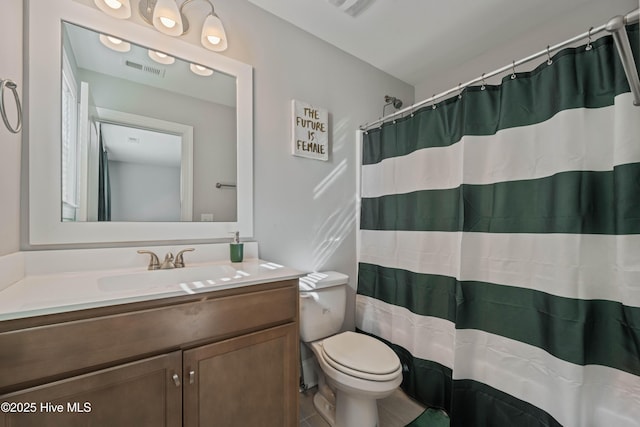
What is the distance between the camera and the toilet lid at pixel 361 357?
1.23 metres

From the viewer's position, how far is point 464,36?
1.80m

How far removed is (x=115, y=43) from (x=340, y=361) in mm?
1865

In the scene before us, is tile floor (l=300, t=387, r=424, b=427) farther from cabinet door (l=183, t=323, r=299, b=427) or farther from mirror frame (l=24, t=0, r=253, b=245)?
mirror frame (l=24, t=0, r=253, b=245)

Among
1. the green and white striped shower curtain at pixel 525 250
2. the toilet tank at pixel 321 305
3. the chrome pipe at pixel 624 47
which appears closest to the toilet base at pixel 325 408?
the toilet tank at pixel 321 305

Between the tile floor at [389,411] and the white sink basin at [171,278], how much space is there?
1.01 m

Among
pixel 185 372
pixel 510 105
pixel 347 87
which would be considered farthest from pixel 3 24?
pixel 510 105

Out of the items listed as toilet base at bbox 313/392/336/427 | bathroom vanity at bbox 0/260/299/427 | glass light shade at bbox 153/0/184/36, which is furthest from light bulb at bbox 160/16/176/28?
toilet base at bbox 313/392/336/427

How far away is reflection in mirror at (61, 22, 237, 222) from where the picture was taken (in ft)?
3.72

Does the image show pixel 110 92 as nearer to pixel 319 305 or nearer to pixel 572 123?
pixel 319 305

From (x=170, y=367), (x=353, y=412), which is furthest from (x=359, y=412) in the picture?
(x=170, y=367)

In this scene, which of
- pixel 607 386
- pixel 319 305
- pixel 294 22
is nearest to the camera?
pixel 607 386

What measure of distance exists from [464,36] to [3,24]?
7.74ft

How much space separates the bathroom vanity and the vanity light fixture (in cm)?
123

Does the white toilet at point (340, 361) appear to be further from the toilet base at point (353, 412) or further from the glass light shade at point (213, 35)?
the glass light shade at point (213, 35)
